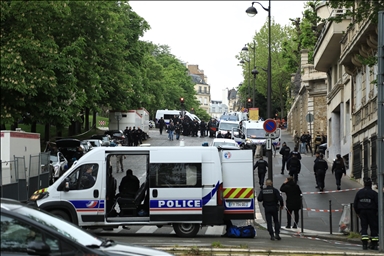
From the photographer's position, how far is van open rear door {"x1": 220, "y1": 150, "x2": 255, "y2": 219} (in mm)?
17578

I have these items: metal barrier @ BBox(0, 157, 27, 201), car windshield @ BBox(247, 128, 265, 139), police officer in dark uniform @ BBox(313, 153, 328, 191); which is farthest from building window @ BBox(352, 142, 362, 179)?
car windshield @ BBox(247, 128, 265, 139)

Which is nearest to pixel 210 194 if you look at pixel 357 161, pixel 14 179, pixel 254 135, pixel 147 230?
pixel 147 230

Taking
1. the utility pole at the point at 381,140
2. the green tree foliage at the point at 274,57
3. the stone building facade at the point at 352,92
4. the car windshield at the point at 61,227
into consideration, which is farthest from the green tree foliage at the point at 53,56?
the green tree foliage at the point at 274,57

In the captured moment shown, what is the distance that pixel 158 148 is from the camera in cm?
1709

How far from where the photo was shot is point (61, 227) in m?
7.91

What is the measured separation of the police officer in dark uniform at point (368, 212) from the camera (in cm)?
1592

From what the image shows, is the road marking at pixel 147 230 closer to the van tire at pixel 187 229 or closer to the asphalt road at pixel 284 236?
the asphalt road at pixel 284 236

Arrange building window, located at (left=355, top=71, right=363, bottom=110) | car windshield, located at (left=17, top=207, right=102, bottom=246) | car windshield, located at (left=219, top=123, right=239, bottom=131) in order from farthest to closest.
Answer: car windshield, located at (left=219, top=123, right=239, bottom=131) < building window, located at (left=355, top=71, right=363, bottom=110) < car windshield, located at (left=17, top=207, right=102, bottom=246)

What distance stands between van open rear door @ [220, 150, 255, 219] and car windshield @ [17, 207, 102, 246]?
960 centimetres

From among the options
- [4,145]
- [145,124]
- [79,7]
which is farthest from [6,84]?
[145,124]

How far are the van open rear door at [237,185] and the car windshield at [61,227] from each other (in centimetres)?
960

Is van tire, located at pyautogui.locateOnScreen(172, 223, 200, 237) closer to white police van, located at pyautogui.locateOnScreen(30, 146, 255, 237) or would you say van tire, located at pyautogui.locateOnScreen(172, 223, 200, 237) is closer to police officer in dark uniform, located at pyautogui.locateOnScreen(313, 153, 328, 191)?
white police van, located at pyautogui.locateOnScreen(30, 146, 255, 237)

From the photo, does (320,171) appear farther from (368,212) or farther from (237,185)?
(368,212)

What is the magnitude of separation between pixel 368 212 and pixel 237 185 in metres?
3.26
